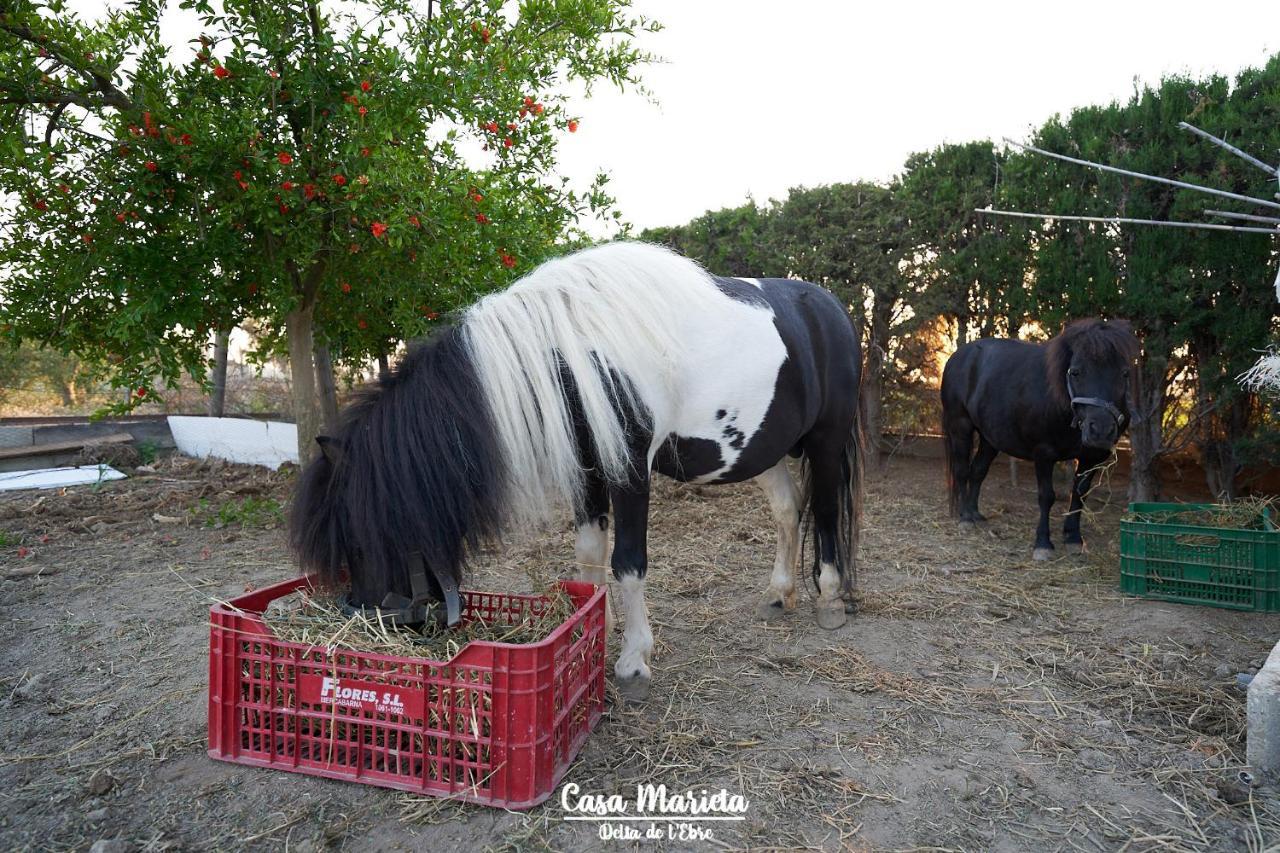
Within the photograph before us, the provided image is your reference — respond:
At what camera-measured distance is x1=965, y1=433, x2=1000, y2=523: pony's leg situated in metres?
5.83

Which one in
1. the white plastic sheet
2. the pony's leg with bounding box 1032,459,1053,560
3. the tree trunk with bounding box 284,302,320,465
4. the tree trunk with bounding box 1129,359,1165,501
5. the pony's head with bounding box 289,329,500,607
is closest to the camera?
the pony's head with bounding box 289,329,500,607

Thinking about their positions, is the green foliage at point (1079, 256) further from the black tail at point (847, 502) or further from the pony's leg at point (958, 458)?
the black tail at point (847, 502)

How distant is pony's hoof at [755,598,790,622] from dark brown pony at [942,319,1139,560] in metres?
2.23

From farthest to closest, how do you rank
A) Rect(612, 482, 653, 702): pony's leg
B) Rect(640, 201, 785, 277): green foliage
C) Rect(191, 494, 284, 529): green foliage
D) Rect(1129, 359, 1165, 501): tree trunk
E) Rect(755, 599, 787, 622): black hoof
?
Rect(640, 201, 785, 277): green foliage, Rect(1129, 359, 1165, 501): tree trunk, Rect(191, 494, 284, 529): green foliage, Rect(755, 599, 787, 622): black hoof, Rect(612, 482, 653, 702): pony's leg

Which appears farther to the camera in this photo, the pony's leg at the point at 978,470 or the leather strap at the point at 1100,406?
the pony's leg at the point at 978,470

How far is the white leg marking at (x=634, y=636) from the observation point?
2768 millimetres

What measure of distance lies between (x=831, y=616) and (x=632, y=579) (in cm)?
137

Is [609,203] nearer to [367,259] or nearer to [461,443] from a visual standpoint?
[367,259]

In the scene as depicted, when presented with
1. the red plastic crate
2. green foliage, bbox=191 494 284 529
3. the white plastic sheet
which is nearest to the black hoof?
the red plastic crate

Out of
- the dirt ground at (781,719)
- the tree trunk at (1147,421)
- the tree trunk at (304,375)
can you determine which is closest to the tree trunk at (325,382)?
the tree trunk at (304,375)

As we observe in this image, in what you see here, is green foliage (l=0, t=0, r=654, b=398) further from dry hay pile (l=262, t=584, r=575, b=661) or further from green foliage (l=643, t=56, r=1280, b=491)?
green foliage (l=643, t=56, r=1280, b=491)

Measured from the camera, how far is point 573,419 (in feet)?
8.12

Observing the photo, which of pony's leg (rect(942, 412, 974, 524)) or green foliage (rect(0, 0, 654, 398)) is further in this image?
pony's leg (rect(942, 412, 974, 524))

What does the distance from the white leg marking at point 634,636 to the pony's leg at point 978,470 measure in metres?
3.94
